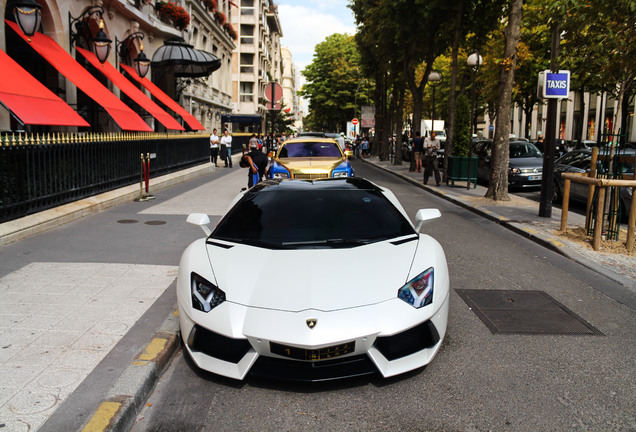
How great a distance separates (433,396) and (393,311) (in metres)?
0.64

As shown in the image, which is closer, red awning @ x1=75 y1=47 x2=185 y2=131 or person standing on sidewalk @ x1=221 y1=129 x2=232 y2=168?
red awning @ x1=75 y1=47 x2=185 y2=131

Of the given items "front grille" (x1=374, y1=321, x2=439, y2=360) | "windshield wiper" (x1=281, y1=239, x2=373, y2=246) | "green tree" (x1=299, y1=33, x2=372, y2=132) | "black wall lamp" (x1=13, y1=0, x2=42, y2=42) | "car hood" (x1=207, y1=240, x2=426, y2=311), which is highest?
"green tree" (x1=299, y1=33, x2=372, y2=132)

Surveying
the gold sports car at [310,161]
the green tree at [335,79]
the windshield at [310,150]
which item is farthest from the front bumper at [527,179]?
the green tree at [335,79]

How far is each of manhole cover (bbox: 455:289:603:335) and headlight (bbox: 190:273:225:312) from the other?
2626 millimetres

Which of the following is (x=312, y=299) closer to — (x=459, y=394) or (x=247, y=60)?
(x=459, y=394)

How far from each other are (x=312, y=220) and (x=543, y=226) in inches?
293

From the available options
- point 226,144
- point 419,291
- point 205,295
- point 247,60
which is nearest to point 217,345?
point 205,295

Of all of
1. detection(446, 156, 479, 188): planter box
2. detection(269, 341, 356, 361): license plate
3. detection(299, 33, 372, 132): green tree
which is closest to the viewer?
detection(269, 341, 356, 361): license plate

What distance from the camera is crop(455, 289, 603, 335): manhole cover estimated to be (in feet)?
16.6

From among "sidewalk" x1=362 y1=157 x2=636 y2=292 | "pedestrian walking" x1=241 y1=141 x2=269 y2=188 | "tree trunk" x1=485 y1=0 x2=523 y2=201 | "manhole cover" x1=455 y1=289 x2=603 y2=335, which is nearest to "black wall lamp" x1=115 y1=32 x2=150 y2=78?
"pedestrian walking" x1=241 y1=141 x2=269 y2=188

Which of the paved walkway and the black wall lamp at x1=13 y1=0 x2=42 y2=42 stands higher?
the black wall lamp at x1=13 y1=0 x2=42 y2=42

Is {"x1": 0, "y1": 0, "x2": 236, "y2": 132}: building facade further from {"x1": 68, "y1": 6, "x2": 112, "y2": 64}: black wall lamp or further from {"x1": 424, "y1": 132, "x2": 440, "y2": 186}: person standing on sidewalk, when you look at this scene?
{"x1": 424, "y1": 132, "x2": 440, "y2": 186}: person standing on sidewalk

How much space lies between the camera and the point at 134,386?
3617mm

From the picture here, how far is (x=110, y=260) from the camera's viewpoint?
7.27 m
